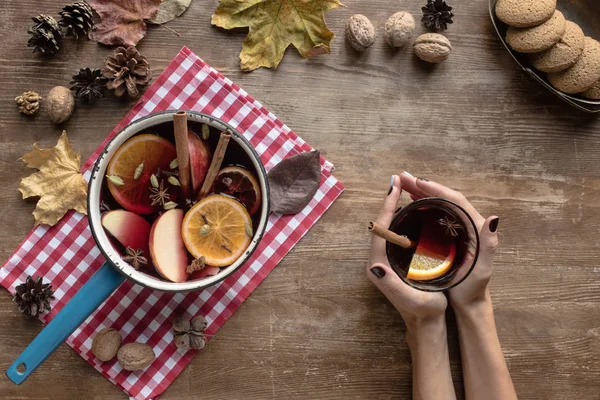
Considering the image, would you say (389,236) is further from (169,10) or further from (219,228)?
(169,10)

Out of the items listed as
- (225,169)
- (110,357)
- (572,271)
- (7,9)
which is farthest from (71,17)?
(572,271)

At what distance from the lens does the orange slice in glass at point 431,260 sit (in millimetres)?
966

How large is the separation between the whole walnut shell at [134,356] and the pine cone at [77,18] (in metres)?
0.63

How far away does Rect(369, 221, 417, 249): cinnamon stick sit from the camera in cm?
89

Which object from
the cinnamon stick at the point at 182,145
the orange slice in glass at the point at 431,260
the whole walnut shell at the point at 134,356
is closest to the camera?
the cinnamon stick at the point at 182,145

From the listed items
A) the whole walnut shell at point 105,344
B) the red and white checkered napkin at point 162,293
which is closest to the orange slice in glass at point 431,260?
the red and white checkered napkin at point 162,293

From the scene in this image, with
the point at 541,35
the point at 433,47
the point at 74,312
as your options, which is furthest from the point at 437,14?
the point at 74,312

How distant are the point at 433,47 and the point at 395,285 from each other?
483mm

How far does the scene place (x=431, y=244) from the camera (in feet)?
3.20

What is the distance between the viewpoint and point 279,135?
3.70 feet

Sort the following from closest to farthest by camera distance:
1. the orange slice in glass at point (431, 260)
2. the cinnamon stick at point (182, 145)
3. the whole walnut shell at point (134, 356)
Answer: the cinnamon stick at point (182, 145) → the orange slice in glass at point (431, 260) → the whole walnut shell at point (134, 356)

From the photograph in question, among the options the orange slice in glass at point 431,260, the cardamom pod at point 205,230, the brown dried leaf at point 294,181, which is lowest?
the orange slice in glass at point 431,260

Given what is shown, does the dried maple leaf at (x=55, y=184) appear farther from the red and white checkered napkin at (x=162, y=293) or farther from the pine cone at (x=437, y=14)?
the pine cone at (x=437, y=14)

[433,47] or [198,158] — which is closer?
[198,158]
